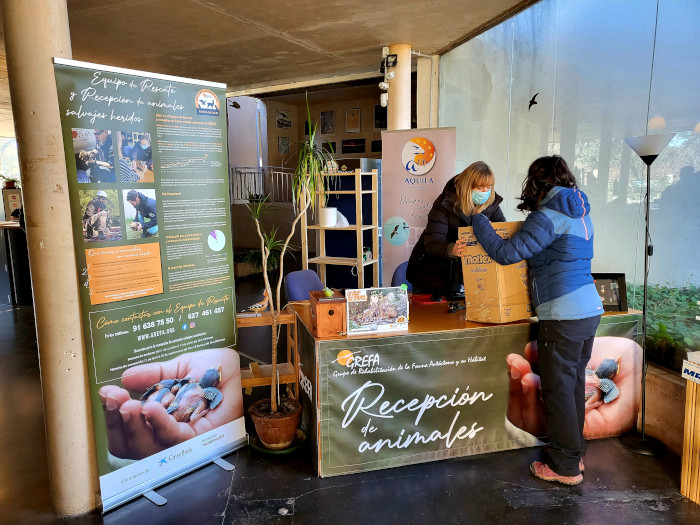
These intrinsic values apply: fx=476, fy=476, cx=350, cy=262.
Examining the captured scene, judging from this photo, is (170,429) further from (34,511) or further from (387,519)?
(387,519)

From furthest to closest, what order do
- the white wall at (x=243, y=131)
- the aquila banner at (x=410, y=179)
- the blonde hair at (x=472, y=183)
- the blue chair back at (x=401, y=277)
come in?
the white wall at (x=243, y=131) → the aquila banner at (x=410, y=179) → the blue chair back at (x=401, y=277) → the blonde hair at (x=472, y=183)

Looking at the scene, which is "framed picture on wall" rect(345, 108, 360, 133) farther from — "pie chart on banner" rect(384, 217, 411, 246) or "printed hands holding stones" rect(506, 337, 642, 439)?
"printed hands holding stones" rect(506, 337, 642, 439)

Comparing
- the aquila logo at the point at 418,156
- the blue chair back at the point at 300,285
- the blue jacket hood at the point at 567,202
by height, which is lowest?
the blue chair back at the point at 300,285

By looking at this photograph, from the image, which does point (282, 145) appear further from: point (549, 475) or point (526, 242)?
point (549, 475)

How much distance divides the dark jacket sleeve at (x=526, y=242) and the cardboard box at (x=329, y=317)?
841mm

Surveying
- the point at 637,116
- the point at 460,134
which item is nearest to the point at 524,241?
the point at 637,116

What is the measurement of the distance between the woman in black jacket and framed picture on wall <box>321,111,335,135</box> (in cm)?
1020

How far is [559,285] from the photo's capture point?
242 centimetres

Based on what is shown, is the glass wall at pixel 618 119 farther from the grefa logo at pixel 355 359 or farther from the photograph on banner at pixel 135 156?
the photograph on banner at pixel 135 156

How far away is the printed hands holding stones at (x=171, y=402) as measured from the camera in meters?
2.37

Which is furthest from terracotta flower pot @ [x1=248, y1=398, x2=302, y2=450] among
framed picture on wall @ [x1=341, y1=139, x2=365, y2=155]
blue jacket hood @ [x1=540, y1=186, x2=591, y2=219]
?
framed picture on wall @ [x1=341, y1=139, x2=365, y2=155]

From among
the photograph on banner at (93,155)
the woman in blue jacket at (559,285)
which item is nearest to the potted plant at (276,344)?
the photograph on banner at (93,155)

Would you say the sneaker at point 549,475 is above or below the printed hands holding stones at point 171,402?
below

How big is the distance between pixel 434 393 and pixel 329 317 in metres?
0.74
